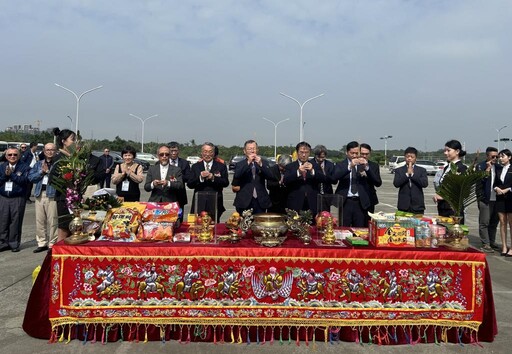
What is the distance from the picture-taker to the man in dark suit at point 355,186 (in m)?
4.57

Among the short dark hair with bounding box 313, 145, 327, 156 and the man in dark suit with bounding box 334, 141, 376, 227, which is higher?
the short dark hair with bounding box 313, 145, 327, 156

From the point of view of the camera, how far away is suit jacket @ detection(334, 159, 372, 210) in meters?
4.55

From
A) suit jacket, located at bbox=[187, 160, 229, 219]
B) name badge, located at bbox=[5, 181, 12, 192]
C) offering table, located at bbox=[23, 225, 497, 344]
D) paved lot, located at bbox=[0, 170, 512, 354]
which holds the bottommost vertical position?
paved lot, located at bbox=[0, 170, 512, 354]

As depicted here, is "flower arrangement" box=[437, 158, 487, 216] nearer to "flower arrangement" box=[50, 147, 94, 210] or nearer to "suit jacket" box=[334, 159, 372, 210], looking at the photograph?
"suit jacket" box=[334, 159, 372, 210]

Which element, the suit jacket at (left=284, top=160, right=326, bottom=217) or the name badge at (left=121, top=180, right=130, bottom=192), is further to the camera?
the name badge at (left=121, top=180, right=130, bottom=192)

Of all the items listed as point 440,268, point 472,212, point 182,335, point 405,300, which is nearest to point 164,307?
point 182,335

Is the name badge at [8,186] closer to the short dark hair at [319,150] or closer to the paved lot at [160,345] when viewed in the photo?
the paved lot at [160,345]

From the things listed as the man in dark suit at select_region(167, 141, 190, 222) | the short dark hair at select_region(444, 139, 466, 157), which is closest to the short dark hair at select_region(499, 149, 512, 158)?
the short dark hair at select_region(444, 139, 466, 157)

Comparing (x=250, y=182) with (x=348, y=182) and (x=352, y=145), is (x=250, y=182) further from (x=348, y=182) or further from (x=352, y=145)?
(x=352, y=145)

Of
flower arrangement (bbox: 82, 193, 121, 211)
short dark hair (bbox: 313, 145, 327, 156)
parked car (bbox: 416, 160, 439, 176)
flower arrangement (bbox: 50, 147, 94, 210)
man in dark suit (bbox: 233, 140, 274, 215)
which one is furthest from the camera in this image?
parked car (bbox: 416, 160, 439, 176)

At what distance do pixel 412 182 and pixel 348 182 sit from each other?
40.1 inches

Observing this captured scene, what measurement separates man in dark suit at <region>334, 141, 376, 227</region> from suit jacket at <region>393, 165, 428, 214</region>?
0.58m

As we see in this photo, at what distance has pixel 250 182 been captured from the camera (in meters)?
4.50

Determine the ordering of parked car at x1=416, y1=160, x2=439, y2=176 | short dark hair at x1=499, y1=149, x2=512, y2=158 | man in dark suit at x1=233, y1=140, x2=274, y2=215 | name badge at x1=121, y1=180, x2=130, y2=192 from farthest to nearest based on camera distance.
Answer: parked car at x1=416, y1=160, x2=439, y2=176 → short dark hair at x1=499, y1=149, x2=512, y2=158 → name badge at x1=121, y1=180, x2=130, y2=192 → man in dark suit at x1=233, y1=140, x2=274, y2=215
